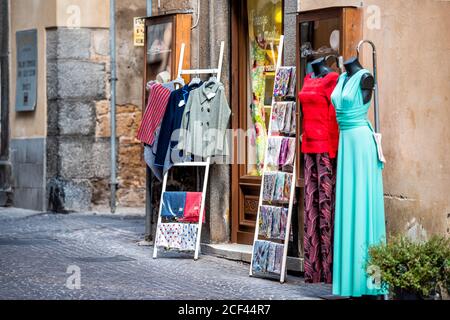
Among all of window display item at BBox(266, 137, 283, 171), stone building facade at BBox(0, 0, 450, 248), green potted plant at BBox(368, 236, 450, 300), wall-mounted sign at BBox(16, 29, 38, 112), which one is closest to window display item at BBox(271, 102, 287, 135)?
window display item at BBox(266, 137, 283, 171)

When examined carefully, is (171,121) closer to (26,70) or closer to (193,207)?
(193,207)

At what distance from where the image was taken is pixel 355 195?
29.7 feet

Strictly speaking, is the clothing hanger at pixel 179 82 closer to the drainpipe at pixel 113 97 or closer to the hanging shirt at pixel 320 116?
the hanging shirt at pixel 320 116

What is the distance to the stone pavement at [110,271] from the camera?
31.2 feet

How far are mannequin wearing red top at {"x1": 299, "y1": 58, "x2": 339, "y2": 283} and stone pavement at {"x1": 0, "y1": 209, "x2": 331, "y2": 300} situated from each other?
284 millimetres

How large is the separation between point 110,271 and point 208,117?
1988mm

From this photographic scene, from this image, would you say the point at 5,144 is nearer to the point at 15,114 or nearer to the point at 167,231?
the point at 15,114

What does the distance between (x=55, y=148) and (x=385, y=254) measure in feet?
32.1

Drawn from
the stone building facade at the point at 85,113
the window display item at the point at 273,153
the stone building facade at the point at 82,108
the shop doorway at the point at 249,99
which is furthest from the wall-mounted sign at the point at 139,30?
the window display item at the point at 273,153

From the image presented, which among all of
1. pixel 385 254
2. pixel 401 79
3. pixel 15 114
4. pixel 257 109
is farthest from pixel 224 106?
pixel 15 114

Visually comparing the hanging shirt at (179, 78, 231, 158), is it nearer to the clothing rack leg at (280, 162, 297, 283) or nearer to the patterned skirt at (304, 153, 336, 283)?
the clothing rack leg at (280, 162, 297, 283)

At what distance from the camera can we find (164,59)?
1313cm

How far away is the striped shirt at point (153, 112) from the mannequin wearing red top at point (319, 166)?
2718mm

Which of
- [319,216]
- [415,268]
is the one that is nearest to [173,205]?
[319,216]
